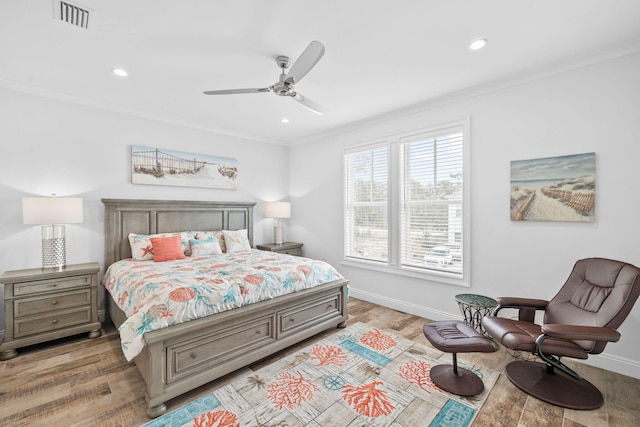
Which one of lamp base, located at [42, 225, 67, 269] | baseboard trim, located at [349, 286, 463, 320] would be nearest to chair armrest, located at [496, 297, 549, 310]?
baseboard trim, located at [349, 286, 463, 320]

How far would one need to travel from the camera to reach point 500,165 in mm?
3033

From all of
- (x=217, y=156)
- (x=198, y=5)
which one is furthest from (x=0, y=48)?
(x=217, y=156)

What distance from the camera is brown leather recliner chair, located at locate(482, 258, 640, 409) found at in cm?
196

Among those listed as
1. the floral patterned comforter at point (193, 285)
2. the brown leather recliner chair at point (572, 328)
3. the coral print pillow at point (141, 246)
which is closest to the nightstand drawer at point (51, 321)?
the floral patterned comforter at point (193, 285)

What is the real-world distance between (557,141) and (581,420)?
224 centimetres

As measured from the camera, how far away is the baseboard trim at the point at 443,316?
93.4 inches

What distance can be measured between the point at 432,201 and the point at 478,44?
69.3 inches

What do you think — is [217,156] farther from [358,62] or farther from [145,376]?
[145,376]

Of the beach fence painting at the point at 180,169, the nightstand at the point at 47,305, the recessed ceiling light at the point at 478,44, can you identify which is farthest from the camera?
the beach fence painting at the point at 180,169

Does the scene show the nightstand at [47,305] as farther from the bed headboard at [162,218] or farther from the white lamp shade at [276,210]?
the white lamp shade at [276,210]

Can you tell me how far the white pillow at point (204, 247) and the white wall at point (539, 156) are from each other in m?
2.44

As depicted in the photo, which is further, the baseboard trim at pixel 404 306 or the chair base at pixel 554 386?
the baseboard trim at pixel 404 306

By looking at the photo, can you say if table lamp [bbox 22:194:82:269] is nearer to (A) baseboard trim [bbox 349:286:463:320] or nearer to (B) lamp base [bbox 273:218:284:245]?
(B) lamp base [bbox 273:218:284:245]

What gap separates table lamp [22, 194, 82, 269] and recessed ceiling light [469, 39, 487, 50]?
4133 millimetres
